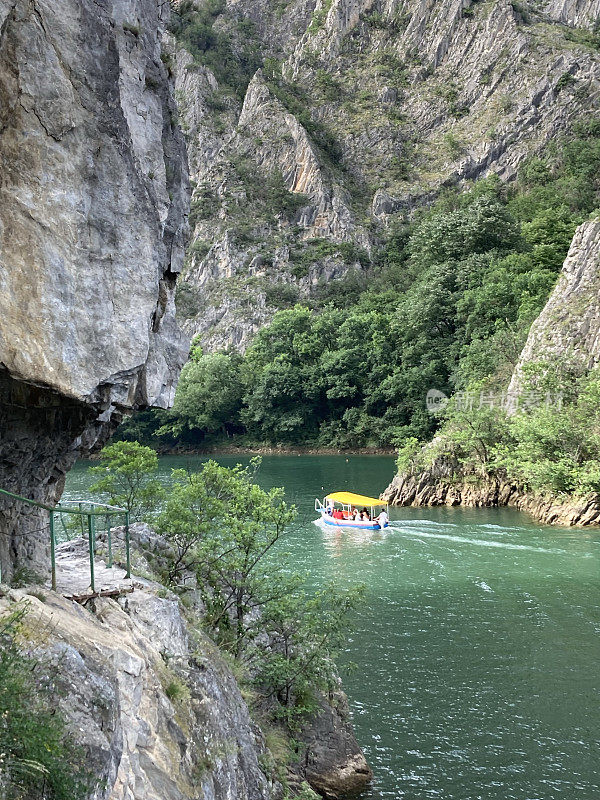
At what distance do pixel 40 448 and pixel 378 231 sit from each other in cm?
9483

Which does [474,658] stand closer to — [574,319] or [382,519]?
[382,519]

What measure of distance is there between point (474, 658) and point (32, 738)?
52.6 feet

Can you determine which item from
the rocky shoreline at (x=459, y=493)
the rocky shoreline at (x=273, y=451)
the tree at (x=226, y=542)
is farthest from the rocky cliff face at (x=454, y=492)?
the tree at (x=226, y=542)

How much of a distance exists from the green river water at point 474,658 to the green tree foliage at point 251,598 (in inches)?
73.5

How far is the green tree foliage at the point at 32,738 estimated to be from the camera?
20.1 feet

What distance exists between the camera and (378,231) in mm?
102812

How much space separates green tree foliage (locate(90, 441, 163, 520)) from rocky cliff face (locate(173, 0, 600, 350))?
224 ft

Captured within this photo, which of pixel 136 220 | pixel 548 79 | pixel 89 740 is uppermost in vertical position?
pixel 548 79

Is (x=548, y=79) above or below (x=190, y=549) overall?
above

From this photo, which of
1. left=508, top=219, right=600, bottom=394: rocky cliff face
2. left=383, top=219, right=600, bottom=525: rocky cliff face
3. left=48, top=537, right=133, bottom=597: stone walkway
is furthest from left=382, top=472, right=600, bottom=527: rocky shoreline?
left=48, top=537, right=133, bottom=597: stone walkway

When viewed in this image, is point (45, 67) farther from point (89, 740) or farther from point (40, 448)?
point (89, 740)

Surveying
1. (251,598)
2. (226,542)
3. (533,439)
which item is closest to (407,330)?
(533,439)

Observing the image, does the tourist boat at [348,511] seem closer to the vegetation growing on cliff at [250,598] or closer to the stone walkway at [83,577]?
the vegetation growing on cliff at [250,598]

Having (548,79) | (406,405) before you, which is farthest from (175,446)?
(548,79)
